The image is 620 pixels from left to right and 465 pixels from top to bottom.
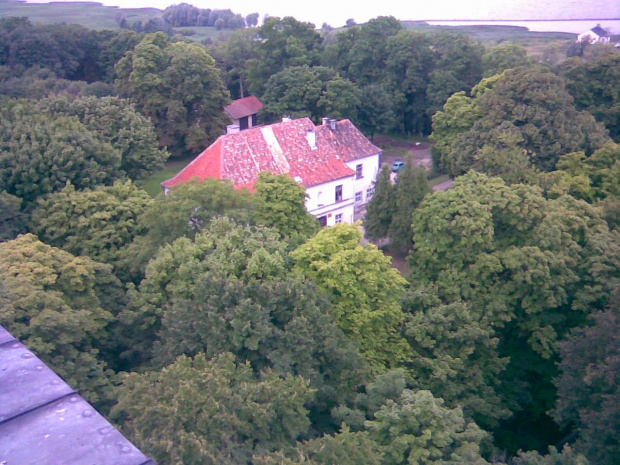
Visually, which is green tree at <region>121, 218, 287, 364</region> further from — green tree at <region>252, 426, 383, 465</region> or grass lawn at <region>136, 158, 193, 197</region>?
grass lawn at <region>136, 158, 193, 197</region>

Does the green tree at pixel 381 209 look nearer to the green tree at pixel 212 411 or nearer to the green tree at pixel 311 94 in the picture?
the green tree at pixel 212 411

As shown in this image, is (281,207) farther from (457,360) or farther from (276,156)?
(276,156)

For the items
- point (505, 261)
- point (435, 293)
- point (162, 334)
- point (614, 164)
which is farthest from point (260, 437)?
point (614, 164)

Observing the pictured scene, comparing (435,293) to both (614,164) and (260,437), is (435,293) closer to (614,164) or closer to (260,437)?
(260,437)

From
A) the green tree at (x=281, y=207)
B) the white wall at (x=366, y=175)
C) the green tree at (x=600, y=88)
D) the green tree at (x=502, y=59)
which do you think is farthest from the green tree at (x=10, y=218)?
the green tree at (x=502, y=59)

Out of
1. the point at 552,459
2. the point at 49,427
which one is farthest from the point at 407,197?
the point at 49,427

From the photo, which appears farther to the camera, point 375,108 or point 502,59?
point 375,108

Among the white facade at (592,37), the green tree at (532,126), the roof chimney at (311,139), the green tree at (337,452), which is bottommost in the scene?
the green tree at (337,452)
